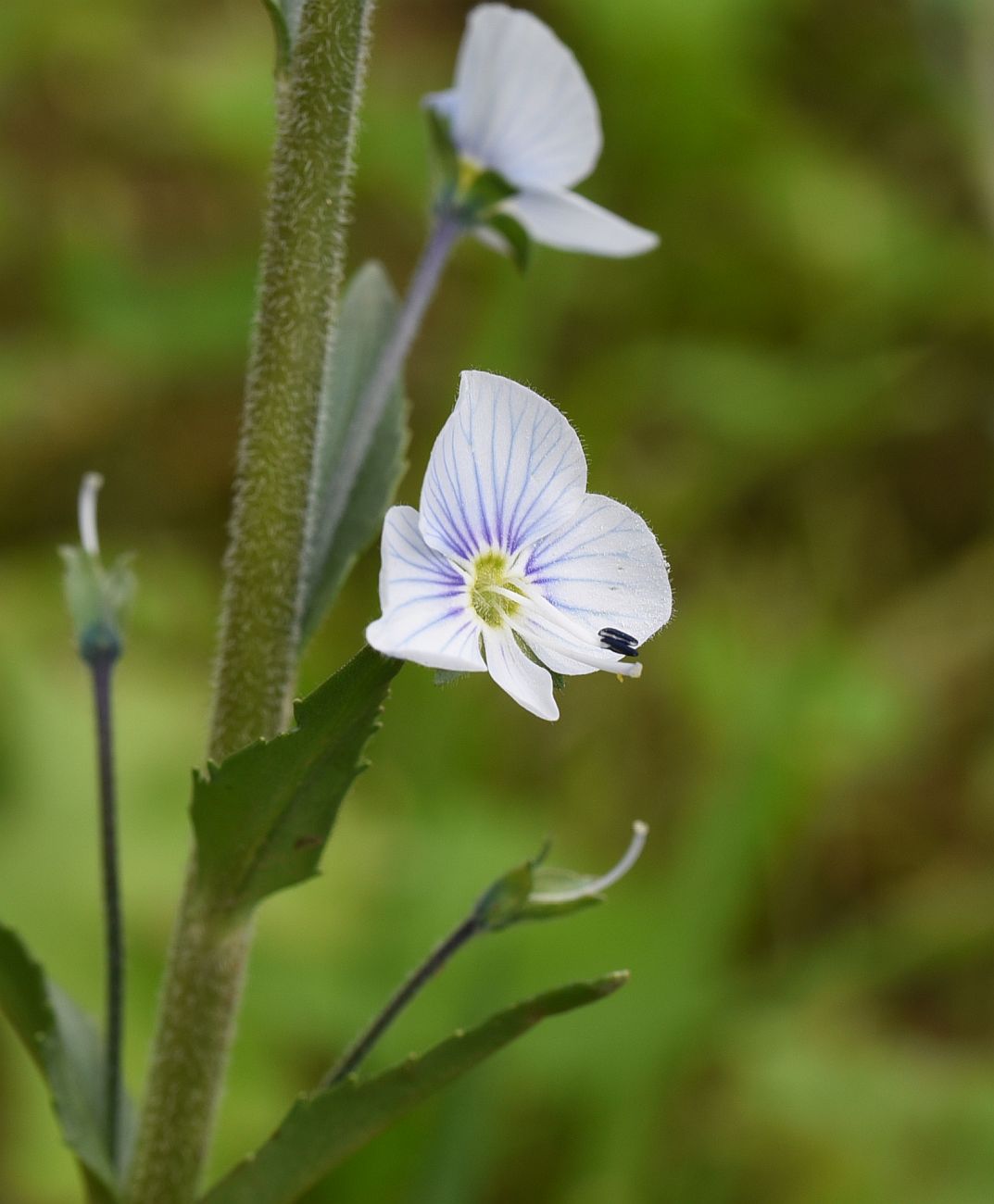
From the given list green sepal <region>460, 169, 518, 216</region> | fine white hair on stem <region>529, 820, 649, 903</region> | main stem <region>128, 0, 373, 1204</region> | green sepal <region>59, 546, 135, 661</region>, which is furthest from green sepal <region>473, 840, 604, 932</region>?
green sepal <region>460, 169, 518, 216</region>

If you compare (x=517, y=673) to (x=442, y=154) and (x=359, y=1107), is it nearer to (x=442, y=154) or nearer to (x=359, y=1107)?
(x=359, y=1107)

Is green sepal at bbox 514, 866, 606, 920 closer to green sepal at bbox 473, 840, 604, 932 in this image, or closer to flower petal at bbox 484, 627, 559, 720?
green sepal at bbox 473, 840, 604, 932

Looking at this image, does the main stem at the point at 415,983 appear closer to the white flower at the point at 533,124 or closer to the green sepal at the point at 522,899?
the green sepal at the point at 522,899

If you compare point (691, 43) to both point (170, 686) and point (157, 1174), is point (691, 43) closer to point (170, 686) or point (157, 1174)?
point (170, 686)

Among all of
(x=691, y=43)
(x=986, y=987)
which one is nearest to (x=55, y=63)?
(x=691, y=43)

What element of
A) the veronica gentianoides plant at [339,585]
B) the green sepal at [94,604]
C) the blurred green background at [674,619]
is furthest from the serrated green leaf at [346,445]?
the blurred green background at [674,619]
